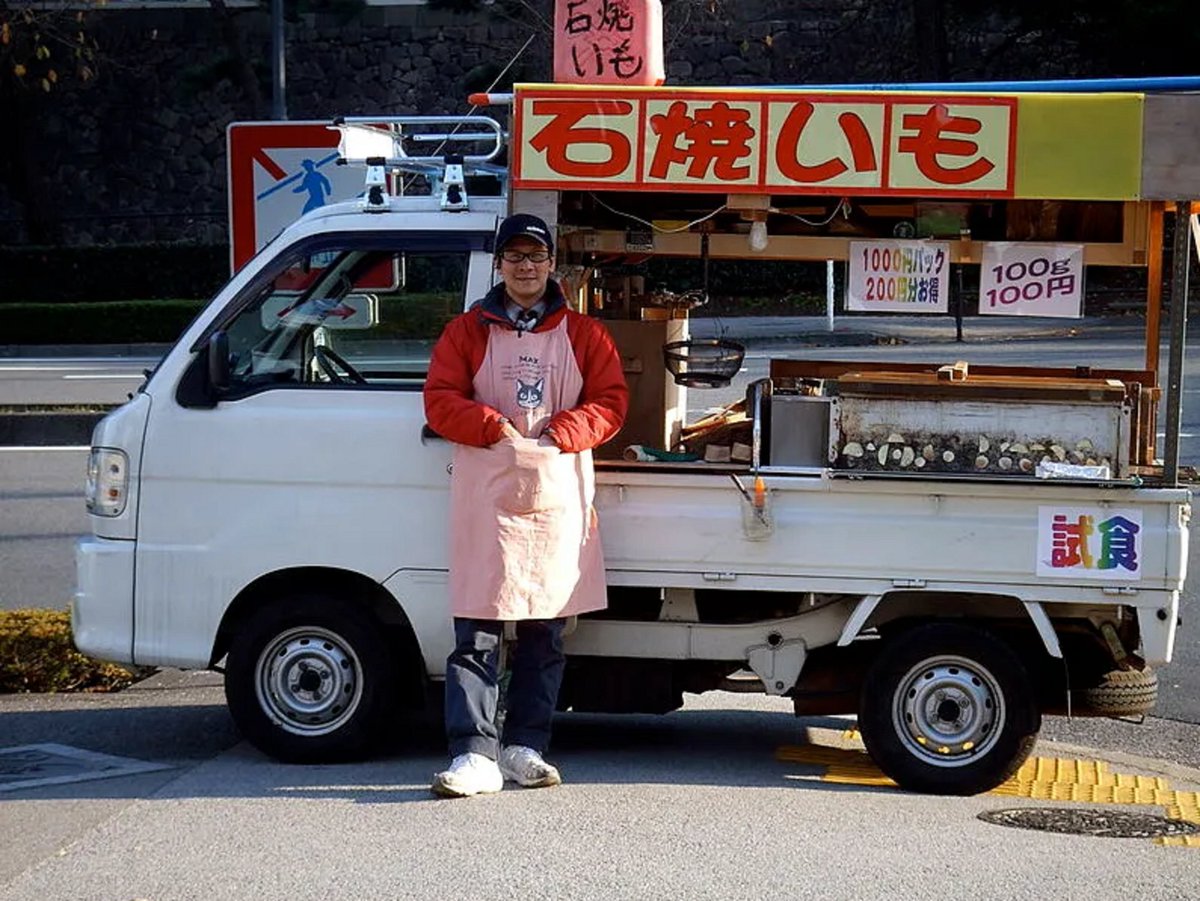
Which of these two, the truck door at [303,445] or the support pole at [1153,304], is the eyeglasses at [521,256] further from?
the support pole at [1153,304]

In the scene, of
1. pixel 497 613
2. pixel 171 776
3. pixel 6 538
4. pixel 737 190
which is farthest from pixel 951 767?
pixel 6 538

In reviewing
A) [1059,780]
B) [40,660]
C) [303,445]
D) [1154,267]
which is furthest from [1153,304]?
[40,660]

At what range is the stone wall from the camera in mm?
35688

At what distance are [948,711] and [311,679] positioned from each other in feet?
→ 7.90

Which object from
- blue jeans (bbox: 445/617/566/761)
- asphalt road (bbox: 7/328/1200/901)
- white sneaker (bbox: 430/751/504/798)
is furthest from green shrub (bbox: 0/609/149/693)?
white sneaker (bbox: 430/751/504/798)

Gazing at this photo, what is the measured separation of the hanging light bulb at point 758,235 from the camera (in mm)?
6719

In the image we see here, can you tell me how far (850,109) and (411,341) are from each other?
189cm

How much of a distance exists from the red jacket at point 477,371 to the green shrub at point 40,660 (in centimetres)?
283

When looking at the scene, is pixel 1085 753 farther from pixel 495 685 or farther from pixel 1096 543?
pixel 495 685

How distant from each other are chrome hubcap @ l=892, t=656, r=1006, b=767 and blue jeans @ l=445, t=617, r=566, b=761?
1.29m

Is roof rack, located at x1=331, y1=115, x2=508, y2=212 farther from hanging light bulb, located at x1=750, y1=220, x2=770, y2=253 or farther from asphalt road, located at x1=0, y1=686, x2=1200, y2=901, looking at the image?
asphalt road, located at x1=0, y1=686, x2=1200, y2=901

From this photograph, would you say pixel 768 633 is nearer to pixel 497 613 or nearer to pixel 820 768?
pixel 820 768

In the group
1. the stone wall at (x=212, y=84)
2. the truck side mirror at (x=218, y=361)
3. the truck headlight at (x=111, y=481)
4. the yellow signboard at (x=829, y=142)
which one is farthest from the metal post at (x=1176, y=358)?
the stone wall at (x=212, y=84)

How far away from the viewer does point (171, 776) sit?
651cm
